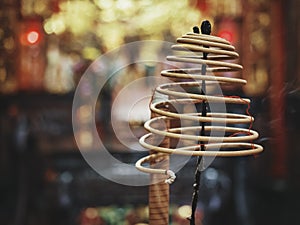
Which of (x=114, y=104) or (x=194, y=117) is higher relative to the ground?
(x=114, y=104)

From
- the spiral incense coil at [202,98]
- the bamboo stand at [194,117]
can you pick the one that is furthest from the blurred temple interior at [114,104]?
the spiral incense coil at [202,98]

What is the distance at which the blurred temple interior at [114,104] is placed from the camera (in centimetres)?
347

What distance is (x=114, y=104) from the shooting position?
3.59m

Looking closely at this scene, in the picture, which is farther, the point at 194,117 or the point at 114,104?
the point at 114,104

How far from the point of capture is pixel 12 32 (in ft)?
13.6

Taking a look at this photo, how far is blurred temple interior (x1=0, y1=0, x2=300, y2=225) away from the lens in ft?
11.4

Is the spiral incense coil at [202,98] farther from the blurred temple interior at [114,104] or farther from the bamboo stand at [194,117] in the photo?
the blurred temple interior at [114,104]

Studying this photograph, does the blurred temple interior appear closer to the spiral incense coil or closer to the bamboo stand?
the bamboo stand

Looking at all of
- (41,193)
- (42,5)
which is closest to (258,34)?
(42,5)

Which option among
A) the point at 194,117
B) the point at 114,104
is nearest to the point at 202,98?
the point at 194,117

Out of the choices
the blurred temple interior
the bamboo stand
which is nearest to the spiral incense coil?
the bamboo stand

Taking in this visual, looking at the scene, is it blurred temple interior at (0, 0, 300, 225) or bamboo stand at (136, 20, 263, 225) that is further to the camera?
blurred temple interior at (0, 0, 300, 225)

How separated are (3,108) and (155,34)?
4.09ft

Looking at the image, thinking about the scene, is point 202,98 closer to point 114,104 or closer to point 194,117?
point 194,117
